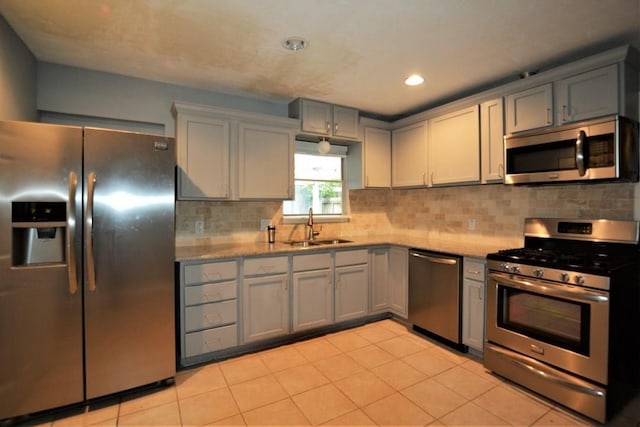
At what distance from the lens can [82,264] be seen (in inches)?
78.5

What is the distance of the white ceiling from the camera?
6.06ft

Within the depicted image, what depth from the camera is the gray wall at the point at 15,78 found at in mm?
1989

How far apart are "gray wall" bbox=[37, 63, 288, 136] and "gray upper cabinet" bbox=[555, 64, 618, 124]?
289 centimetres

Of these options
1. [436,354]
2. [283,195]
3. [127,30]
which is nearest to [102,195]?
[127,30]

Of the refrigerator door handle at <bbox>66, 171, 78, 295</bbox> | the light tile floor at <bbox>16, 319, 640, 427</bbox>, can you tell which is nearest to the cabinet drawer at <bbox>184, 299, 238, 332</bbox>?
the light tile floor at <bbox>16, 319, 640, 427</bbox>

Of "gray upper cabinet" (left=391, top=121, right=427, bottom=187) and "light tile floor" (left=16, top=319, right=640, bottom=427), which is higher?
"gray upper cabinet" (left=391, top=121, right=427, bottom=187)

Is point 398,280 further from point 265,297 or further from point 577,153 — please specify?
point 577,153

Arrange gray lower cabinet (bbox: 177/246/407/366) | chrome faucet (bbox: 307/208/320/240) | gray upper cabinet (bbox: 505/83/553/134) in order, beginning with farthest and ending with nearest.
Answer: chrome faucet (bbox: 307/208/320/240) < gray lower cabinet (bbox: 177/246/407/366) < gray upper cabinet (bbox: 505/83/553/134)

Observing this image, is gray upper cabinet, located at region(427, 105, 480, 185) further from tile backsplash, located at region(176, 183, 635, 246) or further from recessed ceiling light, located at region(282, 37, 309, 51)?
recessed ceiling light, located at region(282, 37, 309, 51)

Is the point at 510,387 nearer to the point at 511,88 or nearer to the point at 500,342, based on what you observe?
the point at 500,342

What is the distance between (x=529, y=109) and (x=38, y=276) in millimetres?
3599

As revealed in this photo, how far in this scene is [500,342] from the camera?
7.88 ft

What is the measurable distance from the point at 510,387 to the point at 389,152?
102 inches

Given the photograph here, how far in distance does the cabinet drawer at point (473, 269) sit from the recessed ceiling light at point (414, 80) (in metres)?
1.63
